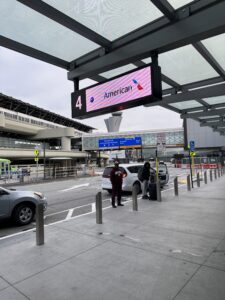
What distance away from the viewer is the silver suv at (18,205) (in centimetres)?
711

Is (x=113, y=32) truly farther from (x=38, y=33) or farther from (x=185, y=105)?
(x=185, y=105)

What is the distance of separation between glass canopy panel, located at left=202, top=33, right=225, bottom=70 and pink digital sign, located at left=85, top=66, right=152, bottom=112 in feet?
5.56

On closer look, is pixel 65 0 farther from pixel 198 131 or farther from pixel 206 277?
Result: pixel 198 131

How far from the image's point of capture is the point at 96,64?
555 cm

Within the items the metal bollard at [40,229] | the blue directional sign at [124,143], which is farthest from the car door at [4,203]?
the blue directional sign at [124,143]

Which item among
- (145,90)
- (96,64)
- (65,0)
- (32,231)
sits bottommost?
(32,231)

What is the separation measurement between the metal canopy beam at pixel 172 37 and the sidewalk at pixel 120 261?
413cm

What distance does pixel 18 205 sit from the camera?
24.5ft

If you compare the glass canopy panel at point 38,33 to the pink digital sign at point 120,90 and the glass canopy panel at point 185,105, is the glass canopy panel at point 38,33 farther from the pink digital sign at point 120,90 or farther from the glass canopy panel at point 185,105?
the glass canopy panel at point 185,105

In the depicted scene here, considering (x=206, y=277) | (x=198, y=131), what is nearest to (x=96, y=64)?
(x=206, y=277)

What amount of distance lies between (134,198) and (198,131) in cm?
5631

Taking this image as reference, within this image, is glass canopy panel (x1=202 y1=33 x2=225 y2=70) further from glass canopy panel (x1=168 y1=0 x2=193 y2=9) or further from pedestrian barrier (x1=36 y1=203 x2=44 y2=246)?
pedestrian barrier (x1=36 y1=203 x2=44 y2=246)

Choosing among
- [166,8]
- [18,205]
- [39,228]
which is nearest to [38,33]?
[166,8]

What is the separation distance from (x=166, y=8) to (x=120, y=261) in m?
4.59
